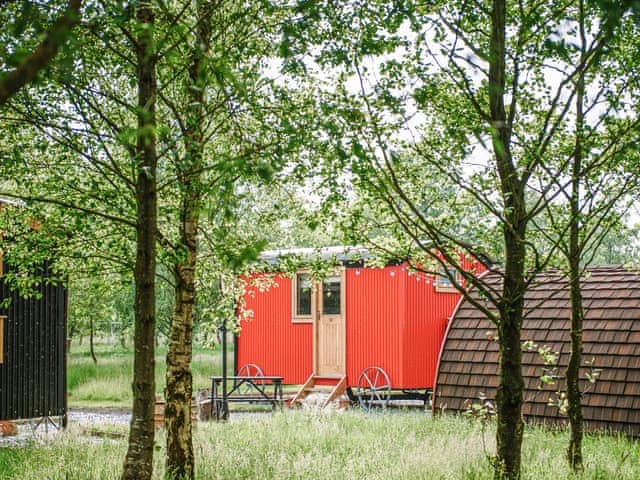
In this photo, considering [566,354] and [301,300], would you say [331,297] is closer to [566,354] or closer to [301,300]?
[301,300]

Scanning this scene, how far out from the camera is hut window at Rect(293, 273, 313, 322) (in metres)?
17.2

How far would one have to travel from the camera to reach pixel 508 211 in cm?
561

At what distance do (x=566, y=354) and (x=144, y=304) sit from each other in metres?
6.64

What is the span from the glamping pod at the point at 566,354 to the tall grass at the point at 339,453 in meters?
0.45

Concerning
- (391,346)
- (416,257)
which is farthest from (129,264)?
(391,346)

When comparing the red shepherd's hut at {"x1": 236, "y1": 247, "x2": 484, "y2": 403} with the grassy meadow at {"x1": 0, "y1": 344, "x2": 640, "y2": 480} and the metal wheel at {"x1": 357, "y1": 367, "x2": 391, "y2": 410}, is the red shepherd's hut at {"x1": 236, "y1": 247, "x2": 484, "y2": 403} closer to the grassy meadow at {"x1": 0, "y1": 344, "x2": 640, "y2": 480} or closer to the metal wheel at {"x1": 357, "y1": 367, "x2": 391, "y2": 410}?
the metal wheel at {"x1": 357, "y1": 367, "x2": 391, "y2": 410}

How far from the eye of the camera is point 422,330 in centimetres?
1619

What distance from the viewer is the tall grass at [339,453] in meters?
6.98

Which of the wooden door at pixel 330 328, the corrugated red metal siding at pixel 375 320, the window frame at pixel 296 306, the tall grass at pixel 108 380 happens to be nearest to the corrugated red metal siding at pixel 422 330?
the corrugated red metal siding at pixel 375 320

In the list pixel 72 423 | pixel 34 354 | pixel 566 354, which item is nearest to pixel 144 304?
pixel 566 354

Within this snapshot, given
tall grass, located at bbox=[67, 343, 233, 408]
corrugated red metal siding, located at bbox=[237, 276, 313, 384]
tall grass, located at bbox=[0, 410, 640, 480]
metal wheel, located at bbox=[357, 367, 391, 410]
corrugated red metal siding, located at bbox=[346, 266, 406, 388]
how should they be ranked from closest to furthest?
tall grass, located at bbox=[0, 410, 640, 480], metal wheel, located at bbox=[357, 367, 391, 410], corrugated red metal siding, located at bbox=[346, 266, 406, 388], corrugated red metal siding, located at bbox=[237, 276, 313, 384], tall grass, located at bbox=[67, 343, 233, 408]

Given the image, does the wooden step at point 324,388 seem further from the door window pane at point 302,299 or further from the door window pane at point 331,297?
the door window pane at point 302,299

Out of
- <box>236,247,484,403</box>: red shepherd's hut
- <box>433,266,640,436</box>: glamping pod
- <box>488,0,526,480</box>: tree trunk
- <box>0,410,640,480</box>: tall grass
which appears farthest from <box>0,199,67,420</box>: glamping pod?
<box>488,0,526,480</box>: tree trunk

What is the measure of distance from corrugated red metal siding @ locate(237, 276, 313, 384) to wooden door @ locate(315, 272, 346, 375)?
29 cm
